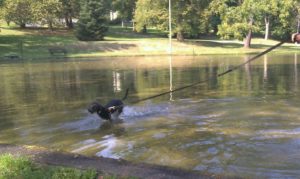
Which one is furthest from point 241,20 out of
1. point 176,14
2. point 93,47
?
point 93,47

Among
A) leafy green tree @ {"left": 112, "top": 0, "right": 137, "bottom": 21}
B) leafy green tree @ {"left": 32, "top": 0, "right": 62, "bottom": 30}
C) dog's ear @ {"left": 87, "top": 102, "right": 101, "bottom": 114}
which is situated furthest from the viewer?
leafy green tree @ {"left": 112, "top": 0, "right": 137, "bottom": 21}

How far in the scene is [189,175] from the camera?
6367 millimetres

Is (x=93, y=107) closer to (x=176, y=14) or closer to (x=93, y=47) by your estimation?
(x=93, y=47)

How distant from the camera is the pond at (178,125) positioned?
855 cm

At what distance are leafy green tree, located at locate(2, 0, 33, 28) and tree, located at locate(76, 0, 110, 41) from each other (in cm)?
630

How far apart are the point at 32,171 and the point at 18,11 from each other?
178 feet

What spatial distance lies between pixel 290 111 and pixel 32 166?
857 cm

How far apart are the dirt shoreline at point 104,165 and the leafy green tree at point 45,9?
52.7 m

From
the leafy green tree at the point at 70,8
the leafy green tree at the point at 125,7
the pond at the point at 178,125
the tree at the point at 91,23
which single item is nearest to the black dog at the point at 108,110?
the pond at the point at 178,125

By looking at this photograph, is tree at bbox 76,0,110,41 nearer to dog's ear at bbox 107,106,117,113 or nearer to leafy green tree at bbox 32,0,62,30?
leafy green tree at bbox 32,0,62,30

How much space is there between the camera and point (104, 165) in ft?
22.5

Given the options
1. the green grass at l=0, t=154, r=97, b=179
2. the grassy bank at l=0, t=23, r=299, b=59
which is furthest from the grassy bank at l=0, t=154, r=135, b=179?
the grassy bank at l=0, t=23, r=299, b=59

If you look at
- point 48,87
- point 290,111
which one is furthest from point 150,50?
point 290,111

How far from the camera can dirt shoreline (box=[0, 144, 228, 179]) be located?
6367 millimetres
